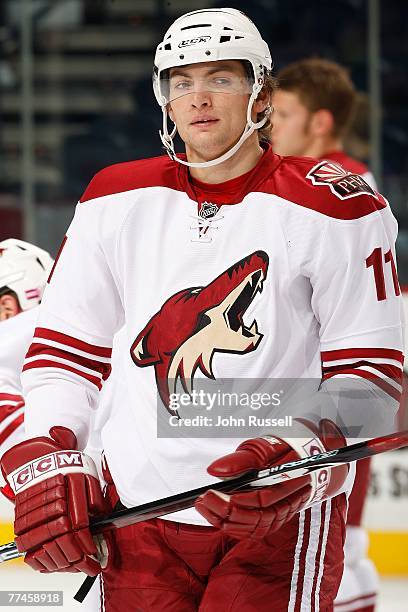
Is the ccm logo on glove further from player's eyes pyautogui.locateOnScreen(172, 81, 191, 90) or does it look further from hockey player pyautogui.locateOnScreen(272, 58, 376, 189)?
hockey player pyautogui.locateOnScreen(272, 58, 376, 189)

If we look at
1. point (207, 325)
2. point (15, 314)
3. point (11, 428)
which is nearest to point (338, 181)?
point (207, 325)

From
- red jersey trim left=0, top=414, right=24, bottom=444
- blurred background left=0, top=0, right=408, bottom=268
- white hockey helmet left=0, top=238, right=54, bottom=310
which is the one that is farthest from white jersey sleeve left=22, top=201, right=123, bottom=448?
blurred background left=0, top=0, right=408, bottom=268

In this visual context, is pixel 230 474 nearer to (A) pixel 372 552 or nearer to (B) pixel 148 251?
(B) pixel 148 251

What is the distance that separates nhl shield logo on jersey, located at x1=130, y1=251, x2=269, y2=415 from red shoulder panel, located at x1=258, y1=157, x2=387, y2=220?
0.09 m

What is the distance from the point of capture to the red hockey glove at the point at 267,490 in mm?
1439

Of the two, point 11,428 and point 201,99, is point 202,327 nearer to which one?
point 201,99

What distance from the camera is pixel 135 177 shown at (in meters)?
1.70

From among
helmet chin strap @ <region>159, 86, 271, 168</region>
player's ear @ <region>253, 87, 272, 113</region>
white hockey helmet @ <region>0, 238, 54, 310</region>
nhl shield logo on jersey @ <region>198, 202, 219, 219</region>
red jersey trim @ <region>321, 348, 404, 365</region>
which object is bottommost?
red jersey trim @ <region>321, 348, 404, 365</region>

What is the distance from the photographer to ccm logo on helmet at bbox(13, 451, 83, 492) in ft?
5.23

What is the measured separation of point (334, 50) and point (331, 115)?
101 centimetres

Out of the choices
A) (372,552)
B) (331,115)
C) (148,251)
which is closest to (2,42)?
(331,115)

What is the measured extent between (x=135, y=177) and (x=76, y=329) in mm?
216

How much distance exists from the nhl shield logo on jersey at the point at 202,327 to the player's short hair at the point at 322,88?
4.44 ft

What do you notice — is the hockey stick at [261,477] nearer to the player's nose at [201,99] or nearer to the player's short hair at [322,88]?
the player's nose at [201,99]
